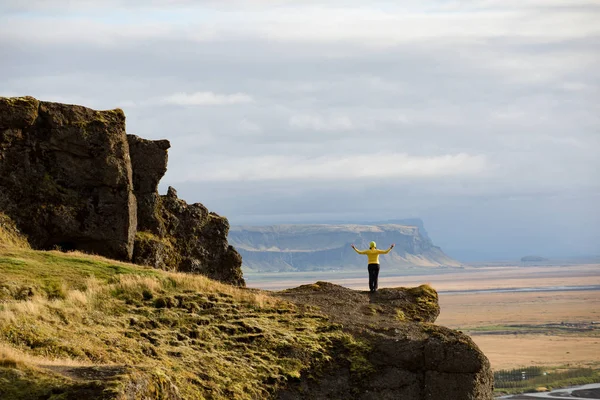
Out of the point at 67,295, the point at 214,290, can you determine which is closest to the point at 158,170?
the point at 214,290

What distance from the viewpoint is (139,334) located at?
32562 mm

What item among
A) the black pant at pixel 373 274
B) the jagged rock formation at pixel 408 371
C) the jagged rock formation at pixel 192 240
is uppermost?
the jagged rock formation at pixel 192 240

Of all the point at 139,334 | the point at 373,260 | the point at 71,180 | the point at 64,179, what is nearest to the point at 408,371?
the point at 373,260

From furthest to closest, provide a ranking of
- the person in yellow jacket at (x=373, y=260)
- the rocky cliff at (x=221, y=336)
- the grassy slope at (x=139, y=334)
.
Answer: the person in yellow jacket at (x=373, y=260)
the rocky cliff at (x=221, y=336)
the grassy slope at (x=139, y=334)

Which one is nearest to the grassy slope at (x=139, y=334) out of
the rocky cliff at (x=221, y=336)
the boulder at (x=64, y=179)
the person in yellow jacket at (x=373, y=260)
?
the rocky cliff at (x=221, y=336)

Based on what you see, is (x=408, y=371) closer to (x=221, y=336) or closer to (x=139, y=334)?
(x=221, y=336)

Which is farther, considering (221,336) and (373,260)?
(373,260)

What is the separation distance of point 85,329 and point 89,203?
670 inches

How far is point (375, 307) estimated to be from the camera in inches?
1694

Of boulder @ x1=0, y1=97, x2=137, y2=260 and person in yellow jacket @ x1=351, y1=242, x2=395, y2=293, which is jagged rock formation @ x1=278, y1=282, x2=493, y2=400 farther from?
boulder @ x1=0, y1=97, x2=137, y2=260

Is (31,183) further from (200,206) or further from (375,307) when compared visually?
(375,307)

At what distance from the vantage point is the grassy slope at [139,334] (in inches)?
928

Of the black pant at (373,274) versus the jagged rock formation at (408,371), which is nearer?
the jagged rock formation at (408,371)

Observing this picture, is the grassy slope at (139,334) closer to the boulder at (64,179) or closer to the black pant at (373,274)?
the boulder at (64,179)
